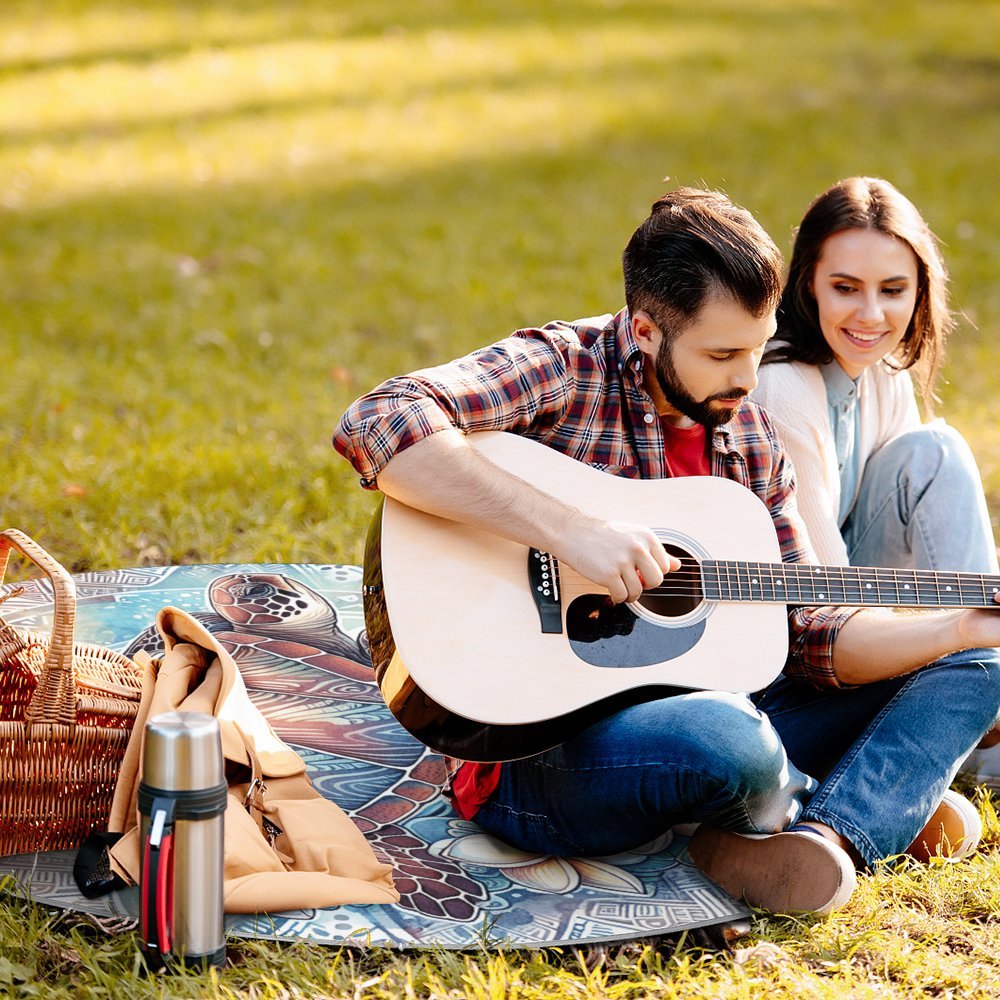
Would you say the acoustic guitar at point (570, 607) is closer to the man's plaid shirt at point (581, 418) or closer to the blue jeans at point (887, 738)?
the man's plaid shirt at point (581, 418)

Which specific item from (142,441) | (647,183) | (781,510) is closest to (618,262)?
(647,183)

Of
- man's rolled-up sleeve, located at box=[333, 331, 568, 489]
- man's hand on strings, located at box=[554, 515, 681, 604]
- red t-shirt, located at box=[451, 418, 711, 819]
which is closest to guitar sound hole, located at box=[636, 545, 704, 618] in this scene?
man's hand on strings, located at box=[554, 515, 681, 604]

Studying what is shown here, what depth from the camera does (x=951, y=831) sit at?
296 cm

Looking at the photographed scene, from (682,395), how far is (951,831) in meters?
1.11

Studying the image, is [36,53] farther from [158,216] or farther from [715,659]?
[715,659]

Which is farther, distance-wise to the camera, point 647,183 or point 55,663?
point 647,183

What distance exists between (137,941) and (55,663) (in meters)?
0.53

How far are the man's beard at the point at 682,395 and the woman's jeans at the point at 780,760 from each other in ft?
1.95

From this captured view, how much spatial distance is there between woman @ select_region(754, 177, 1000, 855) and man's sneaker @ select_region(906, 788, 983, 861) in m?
0.33

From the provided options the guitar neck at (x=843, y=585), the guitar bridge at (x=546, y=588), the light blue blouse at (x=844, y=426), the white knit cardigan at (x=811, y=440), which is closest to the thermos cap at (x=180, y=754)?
the guitar bridge at (x=546, y=588)

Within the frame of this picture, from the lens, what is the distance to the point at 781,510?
3.05m

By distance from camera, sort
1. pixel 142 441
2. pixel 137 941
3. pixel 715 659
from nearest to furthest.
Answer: pixel 137 941
pixel 715 659
pixel 142 441

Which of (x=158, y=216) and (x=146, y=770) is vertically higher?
(x=158, y=216)

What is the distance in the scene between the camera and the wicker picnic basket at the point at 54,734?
2.58 meters
